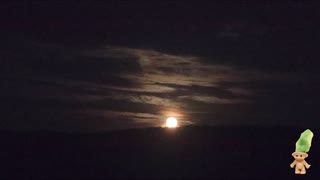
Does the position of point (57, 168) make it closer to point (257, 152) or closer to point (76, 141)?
point (76, 141)

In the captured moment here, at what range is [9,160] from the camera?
213ft

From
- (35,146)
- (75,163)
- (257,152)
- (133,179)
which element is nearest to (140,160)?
(133,179)

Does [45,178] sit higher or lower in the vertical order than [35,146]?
lower

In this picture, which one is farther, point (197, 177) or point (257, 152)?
point (257, 152)

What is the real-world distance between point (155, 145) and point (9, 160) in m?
15.3

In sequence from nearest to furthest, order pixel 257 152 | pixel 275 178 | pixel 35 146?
pixel 275 178 → pixel 257 152 → pixel 35 146

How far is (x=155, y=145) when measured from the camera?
66000mm

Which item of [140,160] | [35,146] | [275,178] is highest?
[35,146]

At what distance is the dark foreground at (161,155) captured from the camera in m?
56.3

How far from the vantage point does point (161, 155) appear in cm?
6234

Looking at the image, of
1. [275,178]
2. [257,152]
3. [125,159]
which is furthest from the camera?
[125,159]

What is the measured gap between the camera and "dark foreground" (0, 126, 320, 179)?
56.3 m

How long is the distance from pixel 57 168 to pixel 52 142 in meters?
11.0

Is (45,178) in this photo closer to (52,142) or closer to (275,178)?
(52,142)
